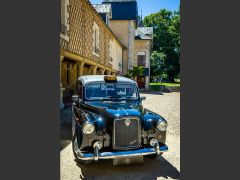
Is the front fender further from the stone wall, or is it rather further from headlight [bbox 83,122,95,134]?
the stone wall

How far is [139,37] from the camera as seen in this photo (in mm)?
26625

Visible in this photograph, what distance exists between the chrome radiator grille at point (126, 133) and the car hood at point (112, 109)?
111mm

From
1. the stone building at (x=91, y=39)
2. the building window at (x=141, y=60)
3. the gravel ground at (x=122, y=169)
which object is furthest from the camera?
the building window at (x=141, y=60)

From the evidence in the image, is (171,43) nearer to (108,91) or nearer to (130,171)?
(108,91)

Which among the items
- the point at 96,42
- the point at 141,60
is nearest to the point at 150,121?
the point at 96,42

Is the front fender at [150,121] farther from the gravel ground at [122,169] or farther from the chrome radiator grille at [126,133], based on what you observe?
the gravel ground at [122,169]

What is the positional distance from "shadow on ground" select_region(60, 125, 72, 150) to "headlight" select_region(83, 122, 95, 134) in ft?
4.33

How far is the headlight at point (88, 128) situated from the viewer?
3469 millimetres

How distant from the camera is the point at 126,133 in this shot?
11.8 feet

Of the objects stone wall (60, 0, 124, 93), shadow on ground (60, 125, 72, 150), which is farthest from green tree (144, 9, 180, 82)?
shadow on ground (60, 125, 72, 150)

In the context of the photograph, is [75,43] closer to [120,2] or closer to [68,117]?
[68,117]

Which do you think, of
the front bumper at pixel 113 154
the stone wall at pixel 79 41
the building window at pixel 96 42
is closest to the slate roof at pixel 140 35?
the stone wall at pixel 79 41

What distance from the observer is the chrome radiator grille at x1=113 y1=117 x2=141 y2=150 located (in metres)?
3.56

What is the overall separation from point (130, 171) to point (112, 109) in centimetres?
109
